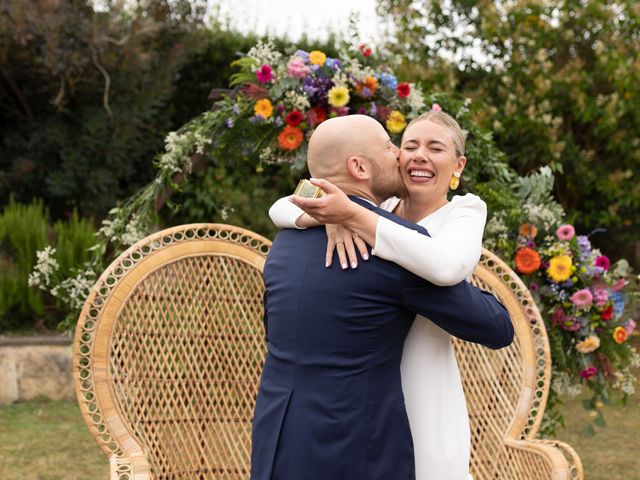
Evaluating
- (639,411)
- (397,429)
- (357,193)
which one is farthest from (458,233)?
(639,411)

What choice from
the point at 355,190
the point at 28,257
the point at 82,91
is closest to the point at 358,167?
the point at 355,190

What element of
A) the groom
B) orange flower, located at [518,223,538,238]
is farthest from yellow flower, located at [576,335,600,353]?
the groom

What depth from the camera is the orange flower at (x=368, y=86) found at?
365 centimetres

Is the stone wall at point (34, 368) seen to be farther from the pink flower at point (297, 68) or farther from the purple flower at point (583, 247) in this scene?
the purple flower at point (583, 247)

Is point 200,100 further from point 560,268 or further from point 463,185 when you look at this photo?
point 560,268

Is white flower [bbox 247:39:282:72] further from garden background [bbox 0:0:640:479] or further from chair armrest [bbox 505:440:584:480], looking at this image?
garden background [bbox 0:0:640:479]

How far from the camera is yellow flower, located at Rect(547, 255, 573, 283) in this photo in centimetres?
358

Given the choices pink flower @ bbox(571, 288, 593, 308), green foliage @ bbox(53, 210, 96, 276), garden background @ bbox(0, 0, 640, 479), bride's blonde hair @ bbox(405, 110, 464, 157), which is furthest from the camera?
garden background @ bbox(0, 0, 640, 479)

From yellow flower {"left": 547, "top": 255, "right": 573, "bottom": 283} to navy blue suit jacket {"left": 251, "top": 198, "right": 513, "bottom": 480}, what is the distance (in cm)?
180

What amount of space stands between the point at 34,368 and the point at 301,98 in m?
3.03

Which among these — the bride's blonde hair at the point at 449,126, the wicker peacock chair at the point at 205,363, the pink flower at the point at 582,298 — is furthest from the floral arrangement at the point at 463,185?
the bride's blonde hair at the point at 449,126

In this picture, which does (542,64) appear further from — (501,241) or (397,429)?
(397,429)

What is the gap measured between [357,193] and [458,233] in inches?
9.2

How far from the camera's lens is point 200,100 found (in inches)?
322
